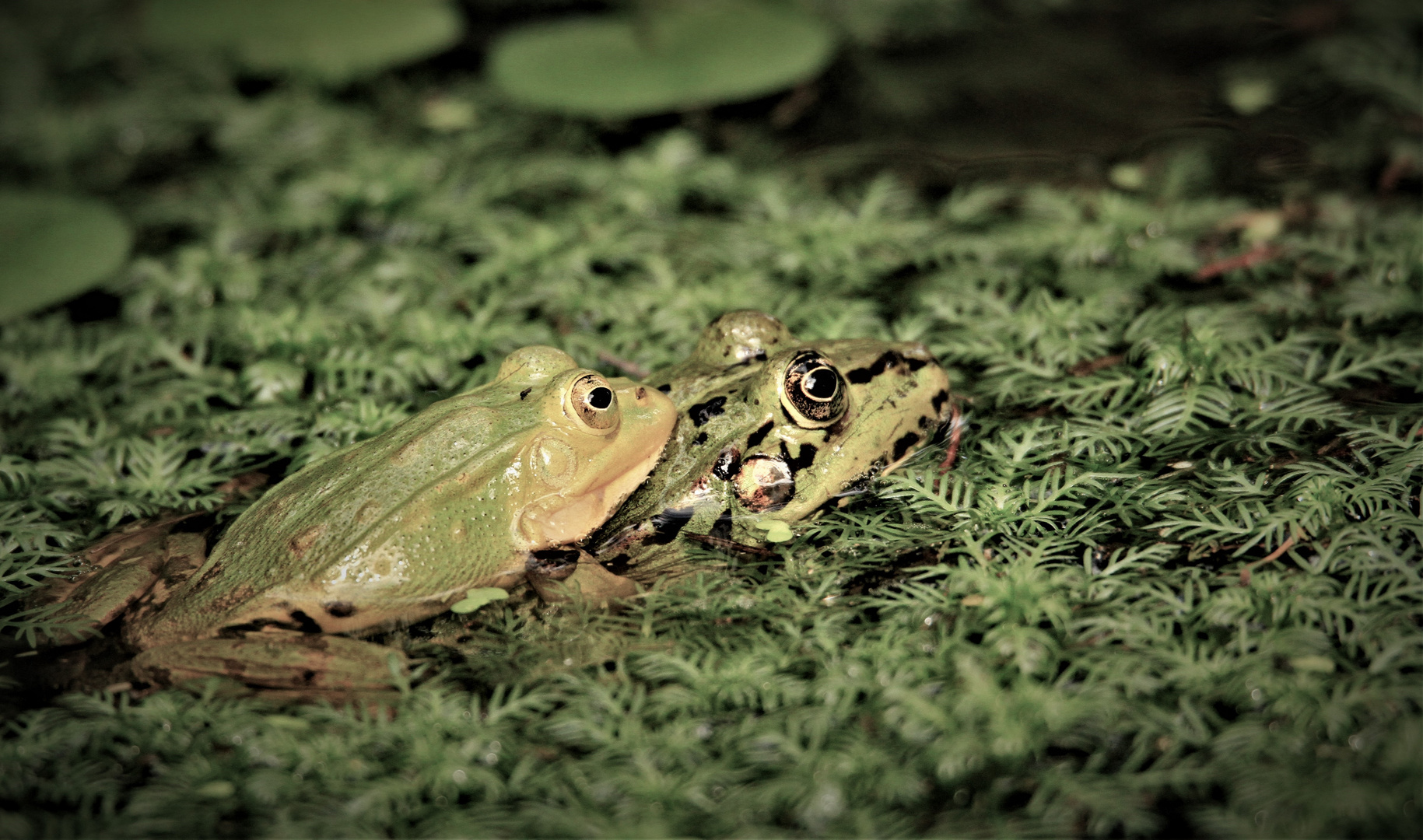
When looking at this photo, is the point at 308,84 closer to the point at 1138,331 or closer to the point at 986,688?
the point at 1138,331

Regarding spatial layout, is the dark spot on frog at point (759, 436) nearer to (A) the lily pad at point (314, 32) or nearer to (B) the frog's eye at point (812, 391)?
(B) the frog's eye at point (812, 391)

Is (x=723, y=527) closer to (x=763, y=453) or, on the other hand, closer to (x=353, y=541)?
(x=763, y=453)

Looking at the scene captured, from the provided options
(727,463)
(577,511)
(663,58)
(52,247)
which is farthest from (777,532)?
(52,247)

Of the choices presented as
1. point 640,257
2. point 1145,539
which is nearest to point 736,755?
point 1145,539

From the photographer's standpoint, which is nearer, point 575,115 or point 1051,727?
point 1051,727

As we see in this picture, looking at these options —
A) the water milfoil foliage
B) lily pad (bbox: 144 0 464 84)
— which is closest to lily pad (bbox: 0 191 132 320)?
the water milfoil foliage

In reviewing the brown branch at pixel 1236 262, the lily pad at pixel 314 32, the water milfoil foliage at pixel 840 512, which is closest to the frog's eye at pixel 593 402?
the water milfoil foliage at pixel 840 512
